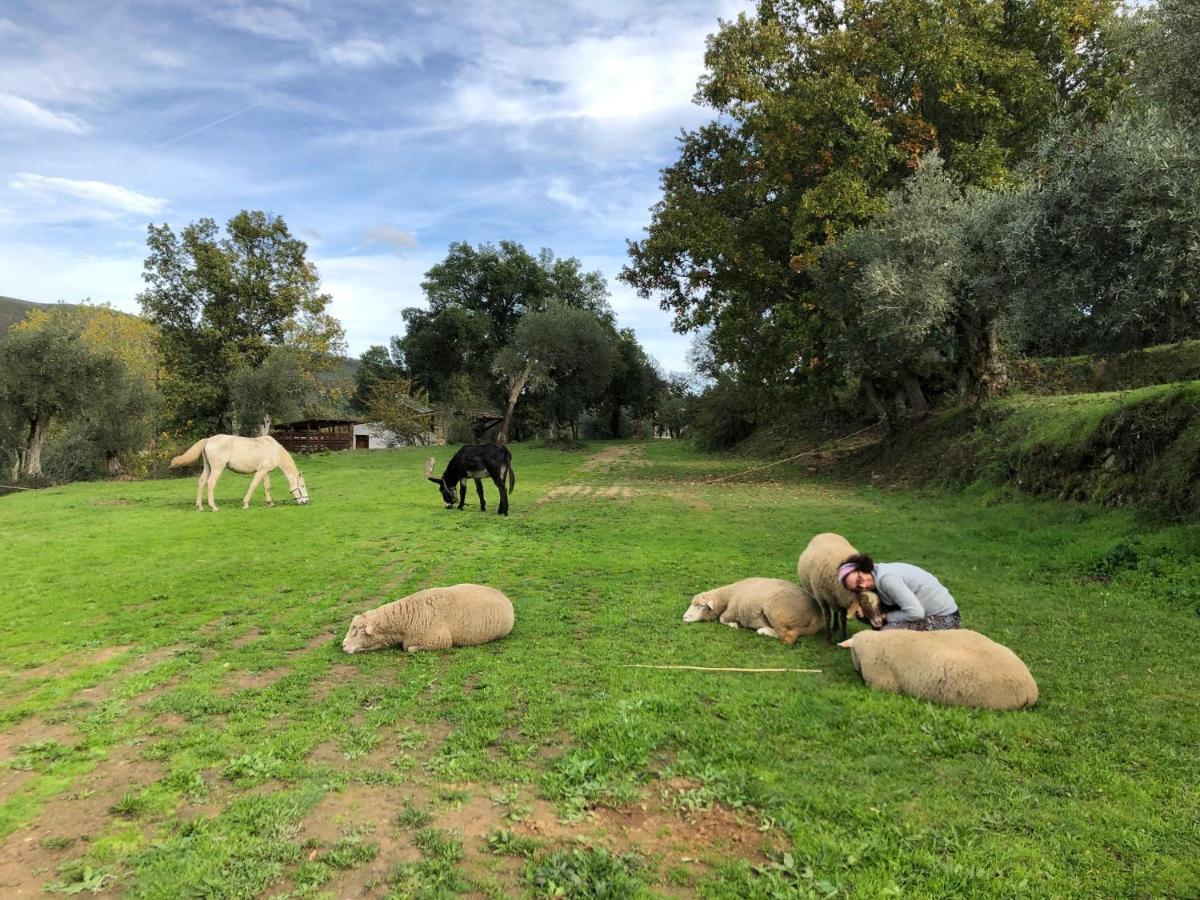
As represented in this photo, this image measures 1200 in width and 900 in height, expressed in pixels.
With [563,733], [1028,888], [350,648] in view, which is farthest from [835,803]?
[350,648]

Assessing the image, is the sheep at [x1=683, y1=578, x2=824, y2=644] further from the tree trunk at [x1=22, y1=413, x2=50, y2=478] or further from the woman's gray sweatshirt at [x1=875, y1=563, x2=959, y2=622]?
the tree trunk at [x1=22, y1=413, x2=50, y2=478]

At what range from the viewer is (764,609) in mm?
7734

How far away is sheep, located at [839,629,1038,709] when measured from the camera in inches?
211

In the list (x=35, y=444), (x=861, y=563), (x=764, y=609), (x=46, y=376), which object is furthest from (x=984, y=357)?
(x=35, y=444)

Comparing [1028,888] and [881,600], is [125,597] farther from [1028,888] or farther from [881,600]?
[1028,888]

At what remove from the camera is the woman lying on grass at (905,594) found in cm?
674

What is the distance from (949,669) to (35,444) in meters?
42.1

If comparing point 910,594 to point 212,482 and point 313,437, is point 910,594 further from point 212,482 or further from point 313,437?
point 313,437

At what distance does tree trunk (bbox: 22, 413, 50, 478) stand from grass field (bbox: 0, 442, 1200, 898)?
28.6 m

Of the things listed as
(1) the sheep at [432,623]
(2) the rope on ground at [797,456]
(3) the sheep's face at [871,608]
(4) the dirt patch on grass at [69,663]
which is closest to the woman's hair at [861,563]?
(3) the sheep's face at [871,608]

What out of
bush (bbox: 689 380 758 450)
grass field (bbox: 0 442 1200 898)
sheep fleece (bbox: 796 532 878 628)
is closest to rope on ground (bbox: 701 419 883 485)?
bush (bbox: 689 380 758 450)

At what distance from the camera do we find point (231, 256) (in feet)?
149

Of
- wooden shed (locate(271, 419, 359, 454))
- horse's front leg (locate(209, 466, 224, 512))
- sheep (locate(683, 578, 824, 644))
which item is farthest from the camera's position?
wooden shed (locate(271, 419, 359, 454))

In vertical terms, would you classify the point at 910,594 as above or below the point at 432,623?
above
